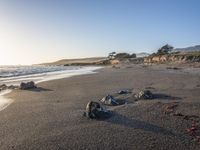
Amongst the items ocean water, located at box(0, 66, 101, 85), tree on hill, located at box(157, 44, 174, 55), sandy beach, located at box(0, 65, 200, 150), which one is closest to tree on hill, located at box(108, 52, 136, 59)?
tree on hill, located at box(157, 44, 174, 55)

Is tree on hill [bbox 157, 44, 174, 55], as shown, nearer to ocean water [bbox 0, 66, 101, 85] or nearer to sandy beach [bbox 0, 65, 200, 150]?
ocean water [bbox 0, 66, 101, 85]

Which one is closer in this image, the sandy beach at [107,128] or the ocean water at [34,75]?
the sandy beach at [107,128]

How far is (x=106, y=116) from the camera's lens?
946cm

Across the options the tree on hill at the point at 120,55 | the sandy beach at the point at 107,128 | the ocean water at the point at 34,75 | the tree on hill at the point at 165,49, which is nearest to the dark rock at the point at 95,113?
the sandy beach at the point at 107,128

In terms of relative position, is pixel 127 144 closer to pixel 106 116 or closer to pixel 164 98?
pixel 106 116

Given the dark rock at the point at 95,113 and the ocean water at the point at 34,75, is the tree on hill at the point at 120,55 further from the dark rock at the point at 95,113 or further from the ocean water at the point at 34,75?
the dark rock at the point at 95,113

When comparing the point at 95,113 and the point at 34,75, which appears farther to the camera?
the point at 34,75

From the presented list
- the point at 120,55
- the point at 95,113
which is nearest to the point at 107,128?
the point at 95,113

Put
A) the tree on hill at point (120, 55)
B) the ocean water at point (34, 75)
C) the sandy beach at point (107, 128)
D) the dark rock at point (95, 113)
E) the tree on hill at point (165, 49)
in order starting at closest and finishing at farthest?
the sandy beach at point (107, 128)
the dark rock at point (95, 113)
the ocean water at point (34, 75)
the tree on hill at point (165, 49)
the tree on hill at point (120, 55)

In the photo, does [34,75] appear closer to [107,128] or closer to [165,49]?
[107,128]

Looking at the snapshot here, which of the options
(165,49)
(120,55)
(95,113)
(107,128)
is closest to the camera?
(107,128)

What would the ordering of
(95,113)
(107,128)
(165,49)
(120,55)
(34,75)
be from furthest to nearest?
1. (120,55)
2. (165,49)
3. (34,75)
4. (95,113)
5. (107,128)

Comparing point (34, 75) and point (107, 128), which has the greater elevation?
point (107, 128)

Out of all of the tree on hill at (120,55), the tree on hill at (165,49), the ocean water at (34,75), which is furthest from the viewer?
the tree on hill at (120,55)
